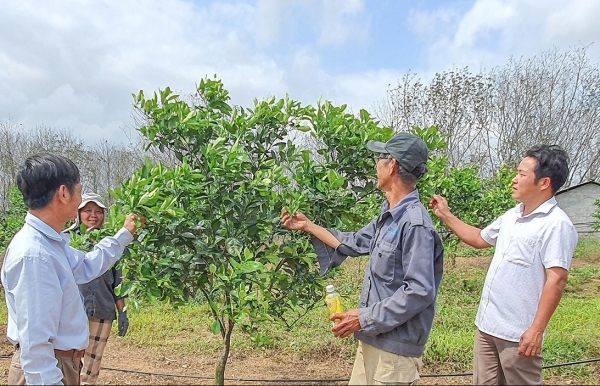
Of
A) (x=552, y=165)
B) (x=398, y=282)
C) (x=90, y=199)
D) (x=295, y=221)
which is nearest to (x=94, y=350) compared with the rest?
(x=90, y=199)

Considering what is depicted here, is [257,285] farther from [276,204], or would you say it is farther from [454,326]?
[454,326]

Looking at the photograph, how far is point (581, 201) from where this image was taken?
18969 mm

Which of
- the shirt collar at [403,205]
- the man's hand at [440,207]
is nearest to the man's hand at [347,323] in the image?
the shirt collar at [403,205]

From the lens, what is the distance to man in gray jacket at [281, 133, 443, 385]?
1.99m

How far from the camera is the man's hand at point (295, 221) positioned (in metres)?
2.65

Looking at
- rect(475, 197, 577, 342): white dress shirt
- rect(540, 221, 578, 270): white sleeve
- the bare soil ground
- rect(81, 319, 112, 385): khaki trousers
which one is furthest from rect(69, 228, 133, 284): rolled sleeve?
the bare soil ground

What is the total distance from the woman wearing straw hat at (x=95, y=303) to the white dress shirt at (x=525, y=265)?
2519mm

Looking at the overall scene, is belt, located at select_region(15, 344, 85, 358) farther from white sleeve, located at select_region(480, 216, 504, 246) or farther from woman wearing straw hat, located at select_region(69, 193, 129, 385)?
white sleeve, located at select_region(480, 216, 504, 246)

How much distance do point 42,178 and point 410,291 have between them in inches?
60.0

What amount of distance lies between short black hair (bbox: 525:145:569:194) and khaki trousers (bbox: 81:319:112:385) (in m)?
3.05

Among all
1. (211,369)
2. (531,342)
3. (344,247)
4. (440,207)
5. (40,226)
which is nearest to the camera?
(40,226)

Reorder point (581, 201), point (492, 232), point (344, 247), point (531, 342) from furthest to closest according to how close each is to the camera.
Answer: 1. point (581, 201)
2. point (492, 232)
3. point (344, 247)
4. point (531, 342)

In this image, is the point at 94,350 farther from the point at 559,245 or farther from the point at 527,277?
the point at 559,245

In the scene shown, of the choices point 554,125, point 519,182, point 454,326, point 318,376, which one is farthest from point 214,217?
point 554,125
